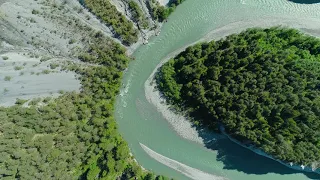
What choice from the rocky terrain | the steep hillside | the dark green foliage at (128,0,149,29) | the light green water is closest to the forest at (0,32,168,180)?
the steep hillside

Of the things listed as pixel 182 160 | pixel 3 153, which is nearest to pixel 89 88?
pixel 3 153

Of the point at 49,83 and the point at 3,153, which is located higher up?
the point at 49,83

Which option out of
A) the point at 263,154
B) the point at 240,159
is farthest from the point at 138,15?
the point at 263,154

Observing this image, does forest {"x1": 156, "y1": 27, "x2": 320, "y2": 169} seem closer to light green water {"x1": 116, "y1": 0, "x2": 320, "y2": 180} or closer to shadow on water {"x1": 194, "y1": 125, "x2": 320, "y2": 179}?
shadow on water {"x1": 194, "y1": 125, "x2": 320, "y2": 179}

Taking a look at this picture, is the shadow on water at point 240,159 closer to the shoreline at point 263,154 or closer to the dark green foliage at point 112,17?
the shoreline at point 263,154

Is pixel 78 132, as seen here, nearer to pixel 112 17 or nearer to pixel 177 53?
pixel 112 17

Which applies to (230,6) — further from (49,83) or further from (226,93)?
(49,83)
